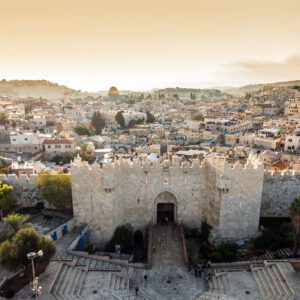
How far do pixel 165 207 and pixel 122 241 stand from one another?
576 centimetres

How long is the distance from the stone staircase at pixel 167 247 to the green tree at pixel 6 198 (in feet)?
41.1

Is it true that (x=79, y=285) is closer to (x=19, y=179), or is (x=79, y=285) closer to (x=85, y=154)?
(x=19, y=179)

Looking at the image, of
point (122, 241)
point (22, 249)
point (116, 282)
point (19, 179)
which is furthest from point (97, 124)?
point (22, 249)

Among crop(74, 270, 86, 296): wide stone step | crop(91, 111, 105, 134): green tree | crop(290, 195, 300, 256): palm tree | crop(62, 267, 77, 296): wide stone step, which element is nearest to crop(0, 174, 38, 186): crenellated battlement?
crop(62, 267, 77, 296): wide stone step

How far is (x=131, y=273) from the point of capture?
64.6 feet

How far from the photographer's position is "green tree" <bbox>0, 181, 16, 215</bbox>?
23453 mm

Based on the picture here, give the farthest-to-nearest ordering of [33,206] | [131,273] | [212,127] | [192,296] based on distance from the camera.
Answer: [212,127], [33,206], [131,273], [192,296]

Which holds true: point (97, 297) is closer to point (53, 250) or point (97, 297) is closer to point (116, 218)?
point (53, 250)

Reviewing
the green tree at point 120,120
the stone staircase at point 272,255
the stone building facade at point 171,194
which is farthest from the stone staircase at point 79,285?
the green tree at point 120,120

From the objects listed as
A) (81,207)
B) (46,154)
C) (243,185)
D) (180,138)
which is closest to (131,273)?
(81,207)

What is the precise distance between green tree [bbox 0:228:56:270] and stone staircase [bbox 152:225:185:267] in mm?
8089

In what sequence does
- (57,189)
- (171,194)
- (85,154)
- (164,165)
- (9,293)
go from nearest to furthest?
(9,293) < (164,165) < (57,189) < (171,194) < (85,154)

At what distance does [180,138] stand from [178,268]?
50806 mm

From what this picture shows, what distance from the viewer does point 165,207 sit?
26.7m
